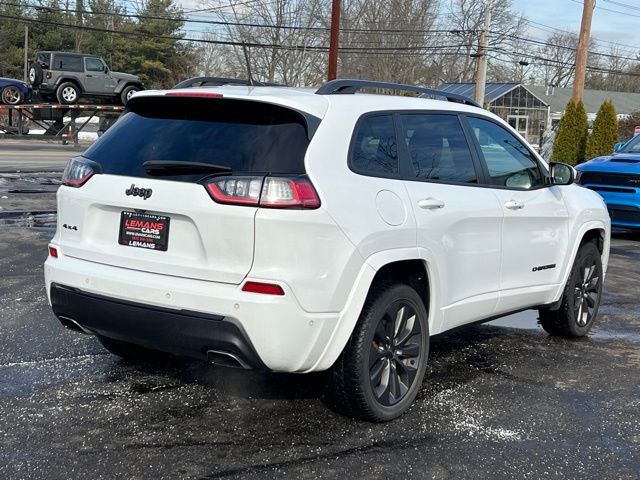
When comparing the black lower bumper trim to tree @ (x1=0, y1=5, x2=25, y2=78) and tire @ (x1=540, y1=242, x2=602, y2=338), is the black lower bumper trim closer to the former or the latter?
tire @ (x1=540, y1=242, x2=602, y2=338)

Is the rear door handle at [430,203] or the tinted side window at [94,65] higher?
the tinted side window at [94,65]

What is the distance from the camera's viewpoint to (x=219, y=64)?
6097cm

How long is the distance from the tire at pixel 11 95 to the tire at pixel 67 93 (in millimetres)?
1522

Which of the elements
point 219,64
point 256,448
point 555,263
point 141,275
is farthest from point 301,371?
point 219,64

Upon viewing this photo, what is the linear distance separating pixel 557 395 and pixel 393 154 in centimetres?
185

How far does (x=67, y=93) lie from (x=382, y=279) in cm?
3041

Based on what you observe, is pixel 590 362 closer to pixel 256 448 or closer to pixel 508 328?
pixel 508 328

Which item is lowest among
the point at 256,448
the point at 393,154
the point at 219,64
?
the point at 256,448

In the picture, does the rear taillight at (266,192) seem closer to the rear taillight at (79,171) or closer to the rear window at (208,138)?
the rear window at (208,138)

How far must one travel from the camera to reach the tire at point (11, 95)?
99.6ft

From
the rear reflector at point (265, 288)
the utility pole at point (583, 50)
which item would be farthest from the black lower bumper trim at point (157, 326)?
the utility pole at point (583, 50)

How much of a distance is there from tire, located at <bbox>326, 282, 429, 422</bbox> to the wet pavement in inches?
4.9

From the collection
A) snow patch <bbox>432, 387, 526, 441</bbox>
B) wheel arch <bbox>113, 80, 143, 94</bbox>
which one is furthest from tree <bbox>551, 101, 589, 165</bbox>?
snow patch <bbox>432, 387, 526, 441</bbox>

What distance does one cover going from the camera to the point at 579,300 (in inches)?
244
